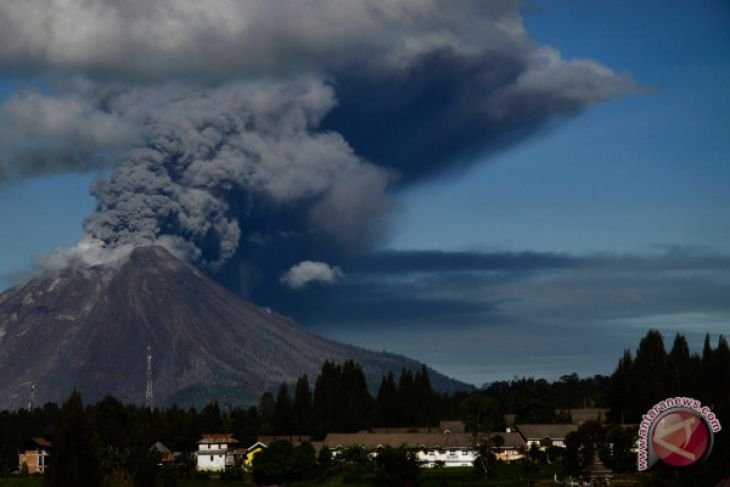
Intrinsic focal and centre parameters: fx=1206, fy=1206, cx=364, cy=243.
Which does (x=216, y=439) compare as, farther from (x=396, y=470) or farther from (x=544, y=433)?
(x=396, y=470)

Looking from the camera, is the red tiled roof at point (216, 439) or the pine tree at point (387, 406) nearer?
the red tiled roof at point (216, 439)

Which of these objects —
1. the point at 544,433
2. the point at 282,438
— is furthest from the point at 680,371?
the point at 282,438

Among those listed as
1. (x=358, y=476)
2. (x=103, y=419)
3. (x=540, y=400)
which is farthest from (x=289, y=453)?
(x=540, y=400)

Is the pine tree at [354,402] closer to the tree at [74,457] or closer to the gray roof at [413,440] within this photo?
the gray roof at [413,440]

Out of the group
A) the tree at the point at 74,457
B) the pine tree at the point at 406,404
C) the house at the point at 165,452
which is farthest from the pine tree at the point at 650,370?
the tree at the point at 74,457

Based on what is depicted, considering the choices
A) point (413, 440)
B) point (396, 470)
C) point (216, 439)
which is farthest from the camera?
point (216, 439)
